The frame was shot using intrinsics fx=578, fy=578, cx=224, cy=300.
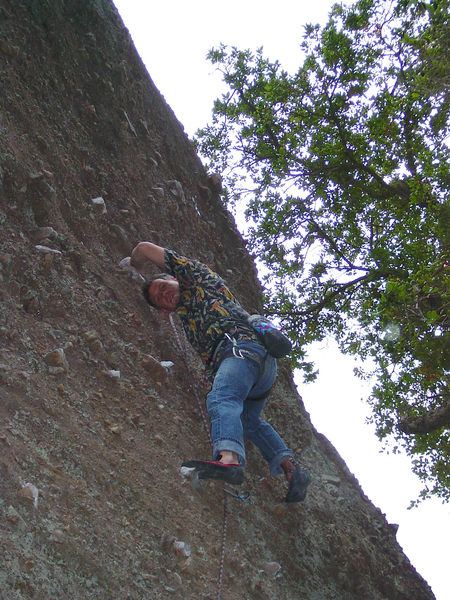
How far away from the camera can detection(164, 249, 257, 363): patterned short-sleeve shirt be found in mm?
4410

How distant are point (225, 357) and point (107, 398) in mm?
899

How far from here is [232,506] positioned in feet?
14.4

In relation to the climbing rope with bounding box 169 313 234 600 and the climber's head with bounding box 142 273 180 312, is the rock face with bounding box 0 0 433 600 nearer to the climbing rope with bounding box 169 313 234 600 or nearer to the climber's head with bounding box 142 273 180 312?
the climbing rope with bounding box 169 313 234 600

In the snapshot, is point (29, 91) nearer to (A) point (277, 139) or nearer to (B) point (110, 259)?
(B) point (110, 259)

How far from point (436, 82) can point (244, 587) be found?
7089 mm

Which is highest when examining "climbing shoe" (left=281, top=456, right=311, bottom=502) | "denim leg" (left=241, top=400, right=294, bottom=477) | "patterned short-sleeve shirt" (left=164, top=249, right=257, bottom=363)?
"patterned short-sleeve shirt" (left=164, top=249, right=257, bottom=363)

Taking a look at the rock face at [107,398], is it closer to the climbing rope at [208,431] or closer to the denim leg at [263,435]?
the climbing rope at [208,431]

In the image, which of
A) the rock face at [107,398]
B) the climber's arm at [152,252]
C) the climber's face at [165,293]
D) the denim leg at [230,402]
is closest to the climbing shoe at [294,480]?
the rock face at [107,398]

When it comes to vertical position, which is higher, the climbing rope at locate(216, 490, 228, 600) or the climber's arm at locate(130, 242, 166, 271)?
the climber's arm at locate(130, 242, 166, 271)

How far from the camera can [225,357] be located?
14.0ft

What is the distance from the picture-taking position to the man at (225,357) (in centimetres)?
392

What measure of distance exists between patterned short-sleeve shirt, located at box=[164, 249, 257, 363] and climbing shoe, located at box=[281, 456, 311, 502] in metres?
1.05

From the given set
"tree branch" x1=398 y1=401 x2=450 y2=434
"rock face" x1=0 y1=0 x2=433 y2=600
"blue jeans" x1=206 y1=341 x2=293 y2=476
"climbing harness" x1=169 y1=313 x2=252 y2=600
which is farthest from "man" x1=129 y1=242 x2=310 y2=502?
"tree branch" x1=398 y1=401 x2=450 y2=434

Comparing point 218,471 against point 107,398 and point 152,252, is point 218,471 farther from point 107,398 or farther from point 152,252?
point 152,252
